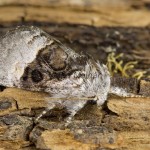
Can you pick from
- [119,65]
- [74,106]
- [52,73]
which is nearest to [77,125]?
[74,106]

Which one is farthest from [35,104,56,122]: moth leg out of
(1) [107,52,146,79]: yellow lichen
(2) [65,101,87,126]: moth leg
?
(1) [107,52,146,79]: yellow lichen

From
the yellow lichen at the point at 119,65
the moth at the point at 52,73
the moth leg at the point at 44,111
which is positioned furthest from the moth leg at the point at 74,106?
the yellow lichen at the point at 119,65

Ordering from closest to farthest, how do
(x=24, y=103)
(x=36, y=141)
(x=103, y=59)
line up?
(x=36, y=141), (x=24, y=103), (x=103, y=59)

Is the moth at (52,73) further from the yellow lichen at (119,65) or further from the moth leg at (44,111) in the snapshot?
the yellow lichen at (119,65)

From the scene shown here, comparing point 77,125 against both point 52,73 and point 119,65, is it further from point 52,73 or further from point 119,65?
point 119,65

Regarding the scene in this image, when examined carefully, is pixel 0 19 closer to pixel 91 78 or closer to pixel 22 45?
pixel 22 45

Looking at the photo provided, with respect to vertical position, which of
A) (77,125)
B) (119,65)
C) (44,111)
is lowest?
(77,125)

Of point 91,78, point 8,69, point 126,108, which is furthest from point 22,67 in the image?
point 126,108

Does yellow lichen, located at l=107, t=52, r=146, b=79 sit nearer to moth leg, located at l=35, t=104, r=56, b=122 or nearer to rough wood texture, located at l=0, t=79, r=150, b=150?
rough wood texture, located at l=0, t=79, r=150, b=150
